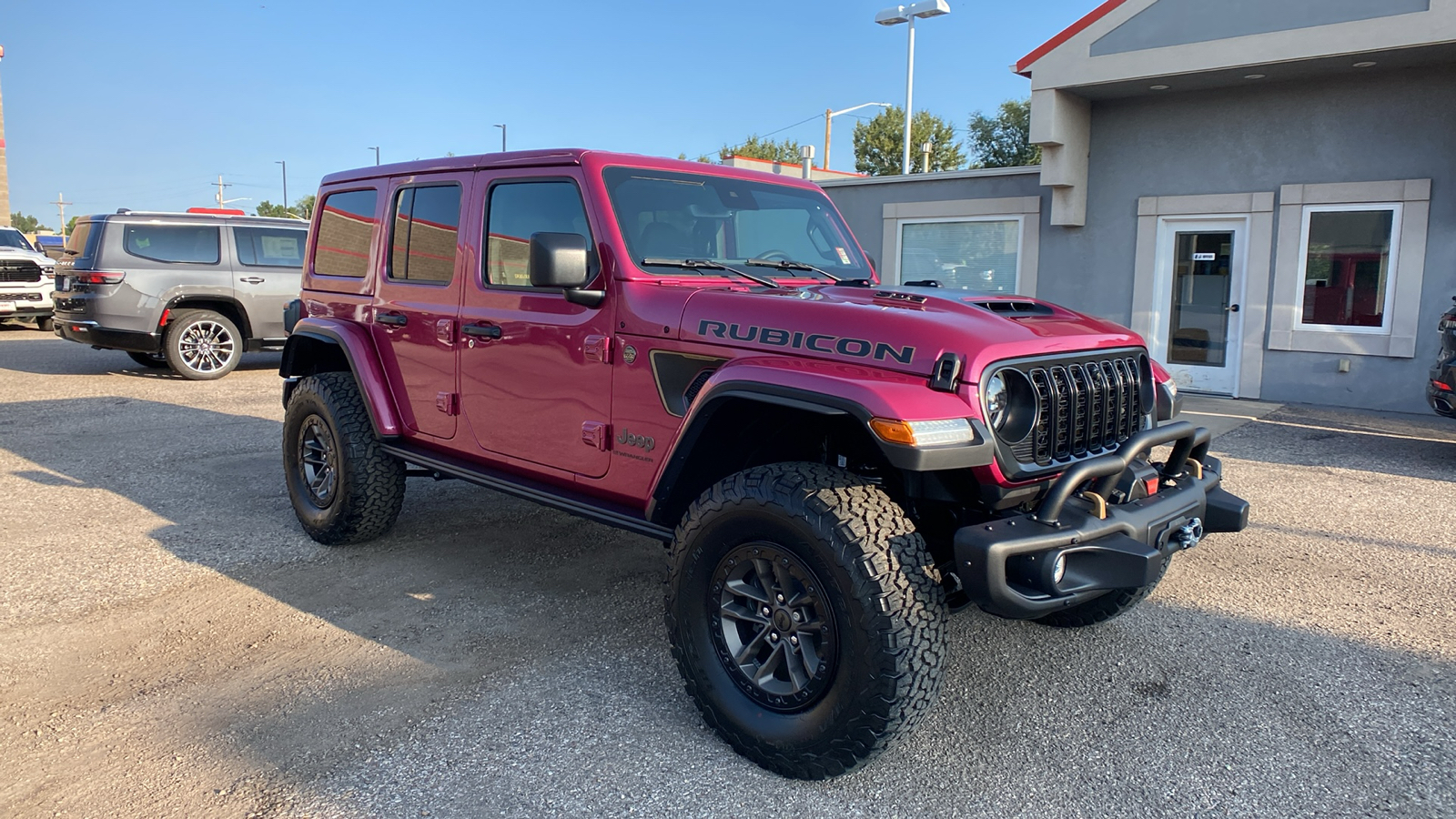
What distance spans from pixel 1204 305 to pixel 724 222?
909cm

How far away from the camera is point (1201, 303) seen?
1127 centimetres

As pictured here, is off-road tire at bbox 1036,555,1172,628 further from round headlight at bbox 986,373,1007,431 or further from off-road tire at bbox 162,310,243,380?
off-road tire at bbox 162,310,243,380

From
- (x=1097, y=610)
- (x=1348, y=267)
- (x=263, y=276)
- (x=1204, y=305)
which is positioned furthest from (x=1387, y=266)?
(x=263, y=276)

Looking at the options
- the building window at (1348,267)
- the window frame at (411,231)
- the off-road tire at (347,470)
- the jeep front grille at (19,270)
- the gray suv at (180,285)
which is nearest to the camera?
the window frame at (411,231)

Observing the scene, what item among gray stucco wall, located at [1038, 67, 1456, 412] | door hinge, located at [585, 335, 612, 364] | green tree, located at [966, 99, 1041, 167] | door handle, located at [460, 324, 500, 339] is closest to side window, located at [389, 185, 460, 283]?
door handle, located at [460, 324, 500, 339]

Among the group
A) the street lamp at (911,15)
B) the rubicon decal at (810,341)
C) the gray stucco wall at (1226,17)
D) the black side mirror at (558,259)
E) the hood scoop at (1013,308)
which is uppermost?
the street lamp at (911,15)

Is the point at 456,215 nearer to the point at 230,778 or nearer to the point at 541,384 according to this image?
the point at 541,384

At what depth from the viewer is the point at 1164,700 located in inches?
133

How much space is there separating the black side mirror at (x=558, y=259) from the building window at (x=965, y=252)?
31.6 feet

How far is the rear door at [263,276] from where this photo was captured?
464 inches

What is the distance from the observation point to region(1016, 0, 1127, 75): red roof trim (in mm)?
10578

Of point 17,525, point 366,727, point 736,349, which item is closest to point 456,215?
point 736,349

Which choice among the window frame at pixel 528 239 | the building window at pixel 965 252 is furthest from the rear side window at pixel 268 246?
the window frame at pixel 528 239

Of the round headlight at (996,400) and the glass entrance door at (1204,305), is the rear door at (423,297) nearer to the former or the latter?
the round headlight at (996,400)
